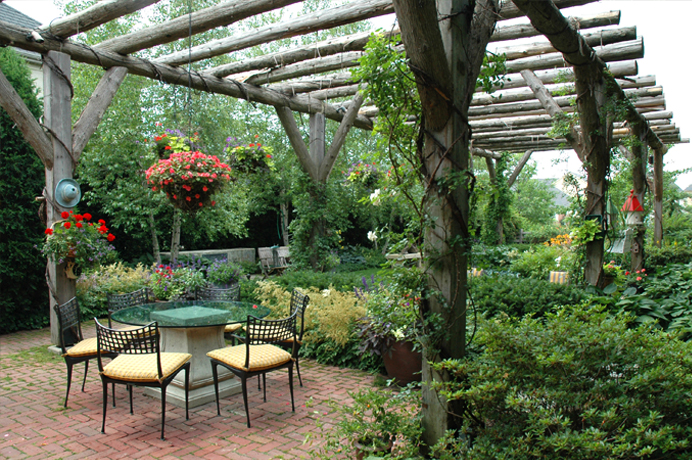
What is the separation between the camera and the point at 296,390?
13.9 feet

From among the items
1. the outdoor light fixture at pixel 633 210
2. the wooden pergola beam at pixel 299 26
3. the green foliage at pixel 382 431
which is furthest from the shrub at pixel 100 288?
the outdoor light fixture at pixel 633 210

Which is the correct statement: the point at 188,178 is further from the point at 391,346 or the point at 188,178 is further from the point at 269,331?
the point at 391,346

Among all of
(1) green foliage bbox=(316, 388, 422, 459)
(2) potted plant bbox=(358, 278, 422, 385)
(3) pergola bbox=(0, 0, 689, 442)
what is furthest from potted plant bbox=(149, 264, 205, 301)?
(1) green foliage bbox=(316, 388, 422, 459)

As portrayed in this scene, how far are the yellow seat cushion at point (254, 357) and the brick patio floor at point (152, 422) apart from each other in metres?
0.42

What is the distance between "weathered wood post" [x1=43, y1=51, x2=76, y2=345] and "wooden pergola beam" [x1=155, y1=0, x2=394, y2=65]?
3.73ft

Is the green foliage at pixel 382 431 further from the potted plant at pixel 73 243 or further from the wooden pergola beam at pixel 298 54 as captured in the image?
the wooden pergola beam at pixel 298 54

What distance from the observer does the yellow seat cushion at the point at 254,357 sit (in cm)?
359

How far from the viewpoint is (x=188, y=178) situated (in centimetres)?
448

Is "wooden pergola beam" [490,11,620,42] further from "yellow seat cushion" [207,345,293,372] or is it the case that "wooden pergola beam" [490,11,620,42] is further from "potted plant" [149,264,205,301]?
"potted plant" [149,264,205,301]

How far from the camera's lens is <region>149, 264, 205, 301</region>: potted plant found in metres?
6.75

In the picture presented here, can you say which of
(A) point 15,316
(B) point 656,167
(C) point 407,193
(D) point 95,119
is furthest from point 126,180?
(B) point 656,167

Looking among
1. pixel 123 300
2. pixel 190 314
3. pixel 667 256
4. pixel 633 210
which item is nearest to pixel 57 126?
pixel 123 300

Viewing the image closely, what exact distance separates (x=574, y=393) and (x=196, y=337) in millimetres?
3169

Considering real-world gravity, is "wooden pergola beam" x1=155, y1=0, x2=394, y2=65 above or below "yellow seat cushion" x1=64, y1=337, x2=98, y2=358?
above
